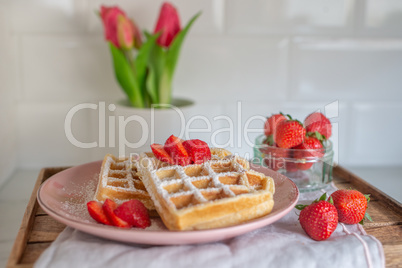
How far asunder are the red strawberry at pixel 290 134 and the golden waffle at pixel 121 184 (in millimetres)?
315

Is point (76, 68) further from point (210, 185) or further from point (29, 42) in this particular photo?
point (210, 185)

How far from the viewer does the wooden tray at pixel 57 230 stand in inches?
27.3

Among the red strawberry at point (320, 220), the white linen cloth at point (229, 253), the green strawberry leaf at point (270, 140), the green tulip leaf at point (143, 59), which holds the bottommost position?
the white linen cloth at point (229, 253)

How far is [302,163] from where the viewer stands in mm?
993

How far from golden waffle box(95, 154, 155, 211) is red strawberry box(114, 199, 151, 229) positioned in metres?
0.06

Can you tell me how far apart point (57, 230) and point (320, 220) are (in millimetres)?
447

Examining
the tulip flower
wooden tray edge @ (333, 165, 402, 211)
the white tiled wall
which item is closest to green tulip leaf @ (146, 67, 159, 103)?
the tulip flower

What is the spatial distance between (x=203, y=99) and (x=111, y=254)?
2.52 ft

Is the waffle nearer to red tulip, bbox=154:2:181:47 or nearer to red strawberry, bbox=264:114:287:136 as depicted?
red strawberry, bbox=264:114:287:136

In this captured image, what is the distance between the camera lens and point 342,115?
1401mm

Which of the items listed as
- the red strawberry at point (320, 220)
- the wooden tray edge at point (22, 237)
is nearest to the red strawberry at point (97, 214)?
the wooden tray edge at point (22, 237)

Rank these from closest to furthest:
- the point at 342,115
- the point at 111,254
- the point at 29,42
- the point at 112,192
→ the point at 111,254 < the point at 112,192 < the point at 29,42 < the point at 342,115

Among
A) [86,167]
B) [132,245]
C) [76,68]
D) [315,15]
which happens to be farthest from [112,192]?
[315,15]

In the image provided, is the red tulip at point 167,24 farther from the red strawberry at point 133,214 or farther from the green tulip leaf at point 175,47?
the red strawberry at point 133,214
